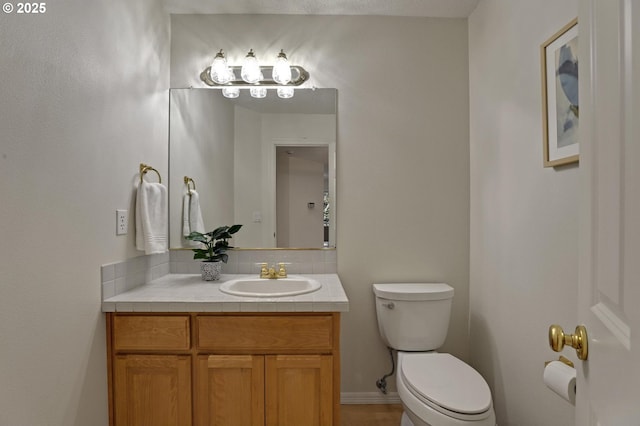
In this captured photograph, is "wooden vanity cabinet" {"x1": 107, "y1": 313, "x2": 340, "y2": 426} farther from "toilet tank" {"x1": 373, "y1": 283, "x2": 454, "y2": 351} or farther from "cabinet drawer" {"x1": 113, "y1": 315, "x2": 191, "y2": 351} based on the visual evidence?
"toilet tank" {"x1": 373, "y1": 283, "x2": 454, "y2": 351}

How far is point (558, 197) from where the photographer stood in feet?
4.62

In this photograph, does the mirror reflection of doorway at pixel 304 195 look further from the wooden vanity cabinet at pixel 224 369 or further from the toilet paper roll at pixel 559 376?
the toilet paper roll at pixel 559 376

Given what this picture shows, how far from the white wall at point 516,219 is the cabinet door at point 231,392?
122 cm

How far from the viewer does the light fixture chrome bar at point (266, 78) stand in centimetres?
219

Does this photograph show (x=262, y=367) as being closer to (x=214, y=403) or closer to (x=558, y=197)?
(x=214, y=403)

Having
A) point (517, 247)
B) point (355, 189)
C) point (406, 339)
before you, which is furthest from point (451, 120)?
point (406, 339)

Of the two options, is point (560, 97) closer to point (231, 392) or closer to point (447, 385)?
point (447, 385)

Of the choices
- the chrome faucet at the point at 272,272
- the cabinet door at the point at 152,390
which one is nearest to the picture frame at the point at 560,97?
the chrome faucet at the point at 272,272

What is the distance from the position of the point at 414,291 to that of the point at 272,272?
0.82 meters

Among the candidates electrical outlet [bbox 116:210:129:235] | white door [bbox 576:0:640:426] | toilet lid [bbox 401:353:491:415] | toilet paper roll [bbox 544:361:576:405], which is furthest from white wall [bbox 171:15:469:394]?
white door [bbox 576:0:640:426]

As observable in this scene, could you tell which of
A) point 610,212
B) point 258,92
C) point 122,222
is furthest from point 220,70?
point 610,212

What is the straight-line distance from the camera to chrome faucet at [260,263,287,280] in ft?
6.80

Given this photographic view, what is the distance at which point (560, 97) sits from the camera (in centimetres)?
136

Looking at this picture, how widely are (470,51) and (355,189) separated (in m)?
1.12
